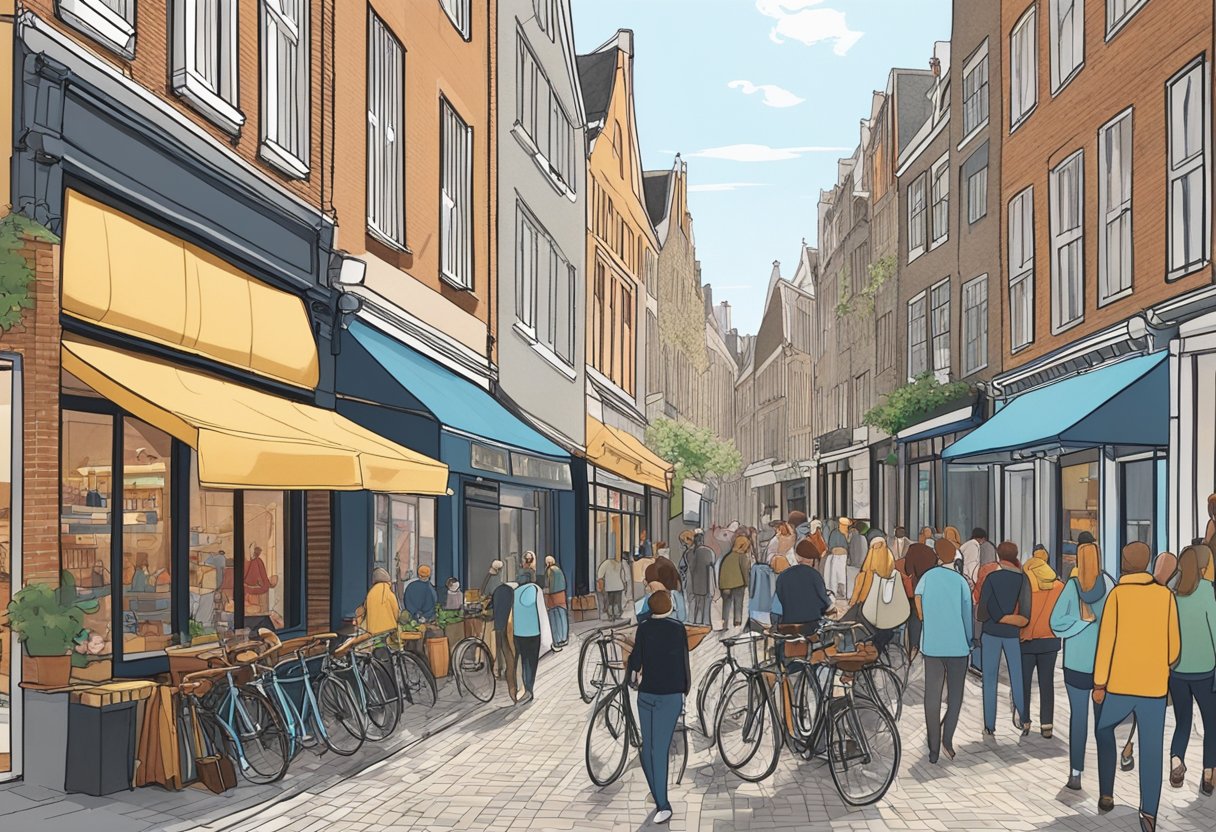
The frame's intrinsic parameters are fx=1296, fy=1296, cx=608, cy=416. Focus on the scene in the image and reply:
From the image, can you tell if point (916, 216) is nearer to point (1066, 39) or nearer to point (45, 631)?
point (1066, 39)

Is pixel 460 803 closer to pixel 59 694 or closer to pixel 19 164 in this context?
pixel 59 694

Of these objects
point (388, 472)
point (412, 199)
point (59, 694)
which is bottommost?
point (59, 694)

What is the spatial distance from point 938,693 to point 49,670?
683 centimetres

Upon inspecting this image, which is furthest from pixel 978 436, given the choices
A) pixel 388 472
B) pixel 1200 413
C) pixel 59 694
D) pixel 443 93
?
pixel 59 694

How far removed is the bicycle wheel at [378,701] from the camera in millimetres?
11508

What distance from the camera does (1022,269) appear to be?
84.9 feet

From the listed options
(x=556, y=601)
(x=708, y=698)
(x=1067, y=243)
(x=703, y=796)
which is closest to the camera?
(x=703, y=796)

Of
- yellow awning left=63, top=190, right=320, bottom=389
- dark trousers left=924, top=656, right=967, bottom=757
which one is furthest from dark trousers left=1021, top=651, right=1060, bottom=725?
yellow awning left=63, top=190, right=320, bottom=389

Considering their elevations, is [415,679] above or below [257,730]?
below

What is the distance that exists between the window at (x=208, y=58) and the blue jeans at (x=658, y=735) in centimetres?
690

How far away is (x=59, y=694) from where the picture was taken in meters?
8.88

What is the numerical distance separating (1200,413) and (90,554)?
13178mm

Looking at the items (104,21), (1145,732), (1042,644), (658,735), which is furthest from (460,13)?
(1145,732)

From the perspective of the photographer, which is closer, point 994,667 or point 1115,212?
point 994,667
